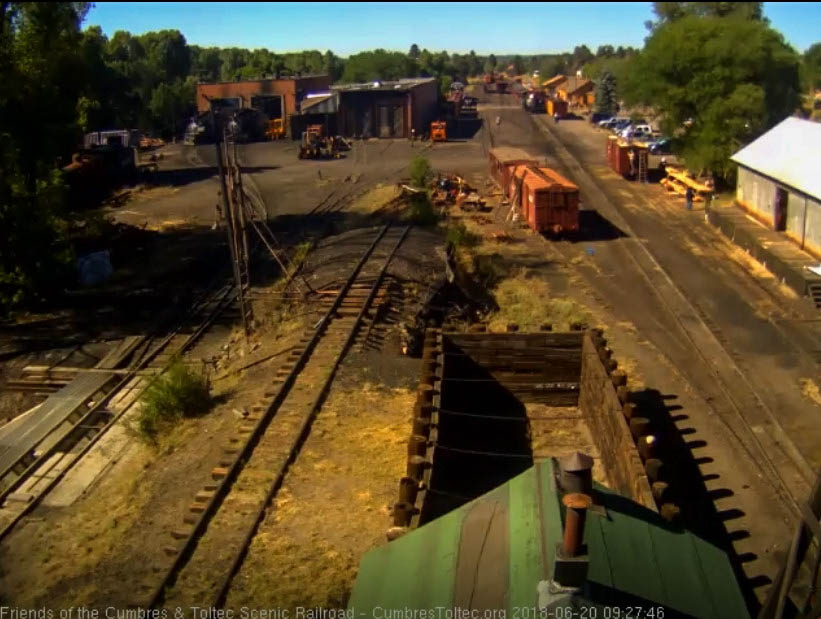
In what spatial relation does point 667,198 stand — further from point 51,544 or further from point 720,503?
point 51,544

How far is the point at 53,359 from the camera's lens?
1902cm

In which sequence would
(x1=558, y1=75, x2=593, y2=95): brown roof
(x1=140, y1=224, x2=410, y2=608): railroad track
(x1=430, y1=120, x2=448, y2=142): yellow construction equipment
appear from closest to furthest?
(x1=140, y1=224, x2=410, y2=608): railroad track, (x1=430, y1=120, x2=448, y2=142): yellow construction equipment, (x1=558, y1=75, x2=593, y2=95): brown roof

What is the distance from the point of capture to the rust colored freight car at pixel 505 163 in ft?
117

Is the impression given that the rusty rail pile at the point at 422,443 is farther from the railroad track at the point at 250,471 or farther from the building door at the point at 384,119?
the building door at the point at 384,119

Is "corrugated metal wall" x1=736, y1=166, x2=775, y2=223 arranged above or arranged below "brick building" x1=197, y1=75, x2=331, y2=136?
below

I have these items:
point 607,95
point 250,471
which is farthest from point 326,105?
point 250,471

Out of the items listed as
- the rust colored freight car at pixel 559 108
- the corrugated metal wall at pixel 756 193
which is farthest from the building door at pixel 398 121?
the corrugated metal wall at pixel 756 193

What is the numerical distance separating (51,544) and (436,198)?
1054 inches

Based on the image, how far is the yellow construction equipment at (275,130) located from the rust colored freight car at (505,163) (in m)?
26.9

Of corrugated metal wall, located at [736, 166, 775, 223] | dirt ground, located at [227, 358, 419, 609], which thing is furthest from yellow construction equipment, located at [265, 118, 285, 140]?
dirt ground, located at [227, 358, 419, 609]

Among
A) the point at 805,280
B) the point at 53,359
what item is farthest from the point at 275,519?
the point at 805,280

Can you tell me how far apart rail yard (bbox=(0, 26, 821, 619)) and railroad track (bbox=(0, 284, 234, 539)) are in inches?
2.8

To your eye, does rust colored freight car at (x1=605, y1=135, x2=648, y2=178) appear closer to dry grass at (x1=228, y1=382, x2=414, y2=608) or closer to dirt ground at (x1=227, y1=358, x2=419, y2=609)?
dirt ground at (x1=227, y1=358, x2=419, y2=609)

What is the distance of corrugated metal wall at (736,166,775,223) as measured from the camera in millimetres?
29094
